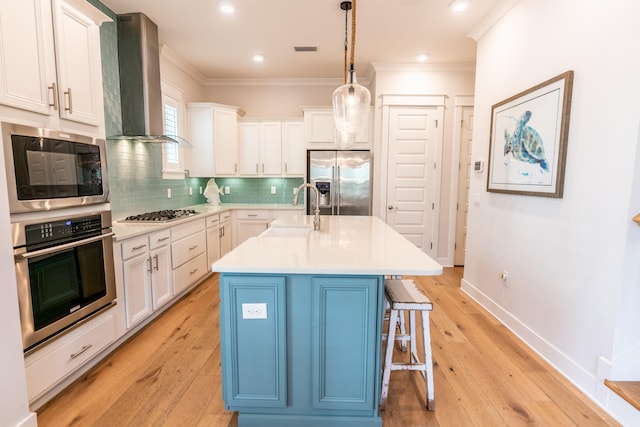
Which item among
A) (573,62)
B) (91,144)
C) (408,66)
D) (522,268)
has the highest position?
(408,66)

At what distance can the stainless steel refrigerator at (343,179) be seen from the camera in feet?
14.4

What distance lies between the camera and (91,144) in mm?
1983

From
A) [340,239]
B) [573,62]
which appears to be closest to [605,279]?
[573,62]

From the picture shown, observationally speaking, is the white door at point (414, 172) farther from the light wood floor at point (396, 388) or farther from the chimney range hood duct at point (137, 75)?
the chimney range hood duct at point (137, 75)

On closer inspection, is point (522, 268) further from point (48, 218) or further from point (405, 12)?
point (48, 218)

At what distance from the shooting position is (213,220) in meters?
4.04

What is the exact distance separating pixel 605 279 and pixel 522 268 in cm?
76

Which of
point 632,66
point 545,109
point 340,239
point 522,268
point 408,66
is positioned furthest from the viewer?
point 408,66

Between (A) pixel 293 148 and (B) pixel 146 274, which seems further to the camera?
(A) pixel 293 148

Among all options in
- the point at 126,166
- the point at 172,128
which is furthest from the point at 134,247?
the point at 172,128

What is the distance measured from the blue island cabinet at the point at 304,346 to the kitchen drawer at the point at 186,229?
1829 mm

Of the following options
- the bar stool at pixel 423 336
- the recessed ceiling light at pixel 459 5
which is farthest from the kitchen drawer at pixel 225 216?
the recessed ceiling light at pixel 459 5

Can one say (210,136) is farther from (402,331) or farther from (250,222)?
(402,331)

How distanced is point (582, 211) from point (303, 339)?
187cm
